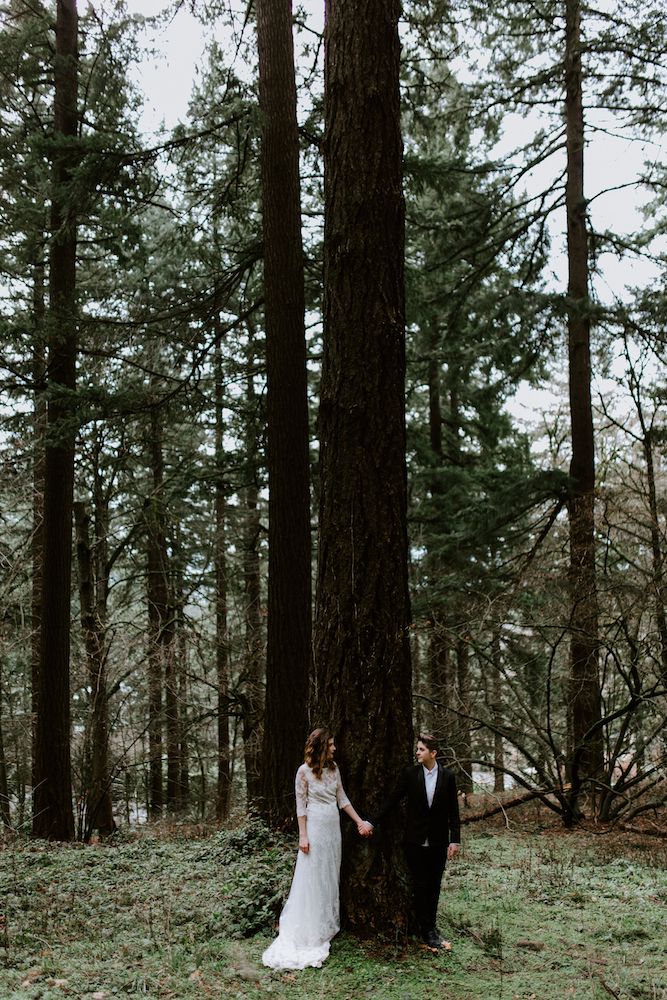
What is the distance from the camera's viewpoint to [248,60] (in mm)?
11180

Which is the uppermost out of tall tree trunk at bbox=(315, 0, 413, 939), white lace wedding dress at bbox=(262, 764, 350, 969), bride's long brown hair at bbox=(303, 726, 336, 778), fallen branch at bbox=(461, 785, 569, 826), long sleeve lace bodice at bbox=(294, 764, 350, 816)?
tall tree trunk at bbox=(315, 0, 413, 939)

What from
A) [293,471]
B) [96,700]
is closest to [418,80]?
[293,471]

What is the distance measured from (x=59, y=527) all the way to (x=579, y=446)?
28.3ft

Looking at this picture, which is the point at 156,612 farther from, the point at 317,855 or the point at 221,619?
the point at 317,855

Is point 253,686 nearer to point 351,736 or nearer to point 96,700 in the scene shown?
point 96,700

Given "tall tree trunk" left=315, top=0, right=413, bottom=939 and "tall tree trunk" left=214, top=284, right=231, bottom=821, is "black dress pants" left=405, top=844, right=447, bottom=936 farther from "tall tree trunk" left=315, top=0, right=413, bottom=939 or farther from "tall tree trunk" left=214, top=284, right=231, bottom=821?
"tall tree trunk" left=214, top=284, right=231, bottom=821

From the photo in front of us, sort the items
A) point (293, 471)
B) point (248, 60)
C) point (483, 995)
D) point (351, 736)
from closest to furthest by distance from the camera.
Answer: point (483, 995) < point (351, 736) < point (293, 471) < point (248, 60)

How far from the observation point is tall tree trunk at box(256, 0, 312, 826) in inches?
352

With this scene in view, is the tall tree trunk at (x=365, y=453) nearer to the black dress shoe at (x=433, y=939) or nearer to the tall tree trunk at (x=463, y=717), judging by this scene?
the black dress shoe at (x=433, y=939)

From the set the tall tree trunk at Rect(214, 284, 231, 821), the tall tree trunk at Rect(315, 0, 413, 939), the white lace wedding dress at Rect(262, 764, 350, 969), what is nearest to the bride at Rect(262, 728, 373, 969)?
the white lace wedding dress at Rect(262, 764, 350, 969)

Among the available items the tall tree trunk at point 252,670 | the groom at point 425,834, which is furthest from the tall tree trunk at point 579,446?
the groom at point 425,834

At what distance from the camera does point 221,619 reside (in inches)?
690

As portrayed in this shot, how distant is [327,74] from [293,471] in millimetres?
4296

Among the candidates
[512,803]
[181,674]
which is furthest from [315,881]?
[181,674]
